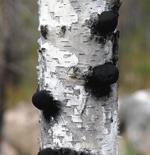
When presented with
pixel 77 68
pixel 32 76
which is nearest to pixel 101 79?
pixel 77 68

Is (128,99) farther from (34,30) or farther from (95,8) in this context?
(95,8)

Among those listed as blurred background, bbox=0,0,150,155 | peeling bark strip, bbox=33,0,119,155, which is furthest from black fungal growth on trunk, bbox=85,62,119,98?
blurred background, bbox=0,0,150,155

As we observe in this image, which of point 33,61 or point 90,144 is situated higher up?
point 90,144

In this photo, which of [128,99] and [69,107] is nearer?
[69,107]

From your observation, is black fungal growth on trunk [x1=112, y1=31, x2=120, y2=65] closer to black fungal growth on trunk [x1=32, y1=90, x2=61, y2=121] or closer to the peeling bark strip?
the peeling bark strip

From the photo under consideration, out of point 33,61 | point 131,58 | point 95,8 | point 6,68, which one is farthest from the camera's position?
point 131,58

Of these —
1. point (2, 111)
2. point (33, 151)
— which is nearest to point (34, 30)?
point (2, 111)

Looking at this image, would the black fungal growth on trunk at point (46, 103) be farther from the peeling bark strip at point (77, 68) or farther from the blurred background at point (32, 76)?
the blurred background at point (32, 76)
